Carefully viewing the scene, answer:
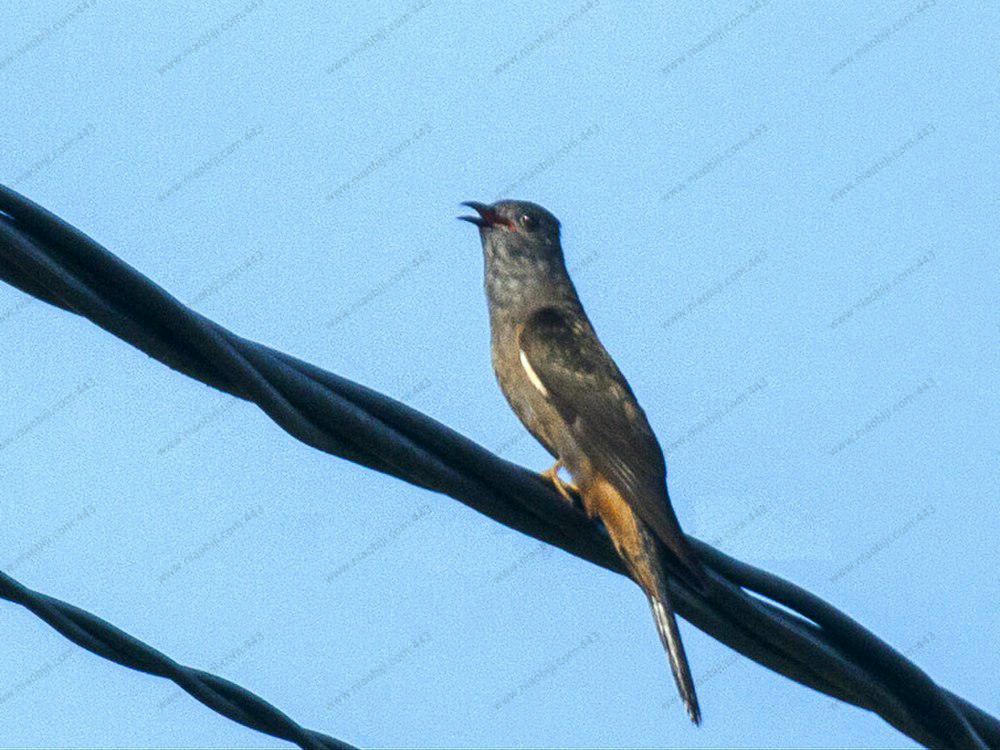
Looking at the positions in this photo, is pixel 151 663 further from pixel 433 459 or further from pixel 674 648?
pixel 674 648

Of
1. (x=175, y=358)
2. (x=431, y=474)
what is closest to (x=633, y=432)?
(x=431, y=474)

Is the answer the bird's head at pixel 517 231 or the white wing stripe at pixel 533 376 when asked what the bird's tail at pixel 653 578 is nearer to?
the white wing stripe at pixel 533 376

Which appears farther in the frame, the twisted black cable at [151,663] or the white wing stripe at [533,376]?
the white wing stripe at [533,376]

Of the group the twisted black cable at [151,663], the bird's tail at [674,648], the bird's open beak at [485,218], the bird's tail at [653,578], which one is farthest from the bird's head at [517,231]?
the twisted black cable at [151,663]

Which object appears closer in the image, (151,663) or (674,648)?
(151,663)

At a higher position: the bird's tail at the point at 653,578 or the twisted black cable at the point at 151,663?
the twisted black cable at the point at 151,663

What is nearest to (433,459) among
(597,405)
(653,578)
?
(653,578)
